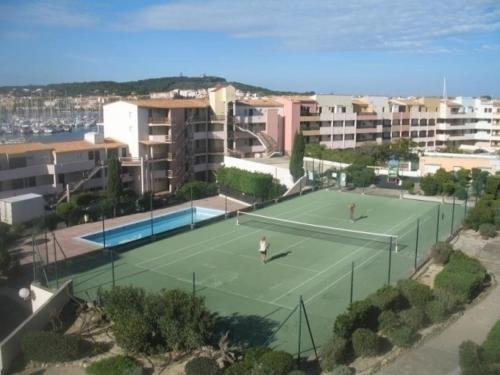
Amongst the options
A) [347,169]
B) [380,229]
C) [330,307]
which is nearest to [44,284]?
[330,307]

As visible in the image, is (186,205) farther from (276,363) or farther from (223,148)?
(276,363)

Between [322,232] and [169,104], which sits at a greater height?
[169,104]

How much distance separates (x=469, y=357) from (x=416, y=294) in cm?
361

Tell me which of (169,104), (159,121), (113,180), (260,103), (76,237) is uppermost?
(260,103)

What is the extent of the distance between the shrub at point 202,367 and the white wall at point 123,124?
32.0 m

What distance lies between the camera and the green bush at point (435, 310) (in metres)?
13.8

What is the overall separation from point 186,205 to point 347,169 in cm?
1192

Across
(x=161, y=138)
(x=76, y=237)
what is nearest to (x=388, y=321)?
(x=76, y=237)

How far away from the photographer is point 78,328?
1434 centimetres

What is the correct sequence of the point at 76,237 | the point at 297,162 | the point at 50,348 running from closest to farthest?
the point at 50,348 → the point at 76,237 → the point at 297,162

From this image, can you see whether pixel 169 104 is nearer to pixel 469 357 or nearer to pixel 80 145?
pixel 80 145

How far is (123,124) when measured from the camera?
139ft

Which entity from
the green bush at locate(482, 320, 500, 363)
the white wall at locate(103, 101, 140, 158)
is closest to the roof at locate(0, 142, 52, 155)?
the white wall at locate(103, 101, 140, 158)

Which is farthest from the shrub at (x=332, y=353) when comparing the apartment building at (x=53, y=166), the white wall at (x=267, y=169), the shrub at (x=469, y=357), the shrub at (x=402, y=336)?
the apartment building at (x=53, y=166)
